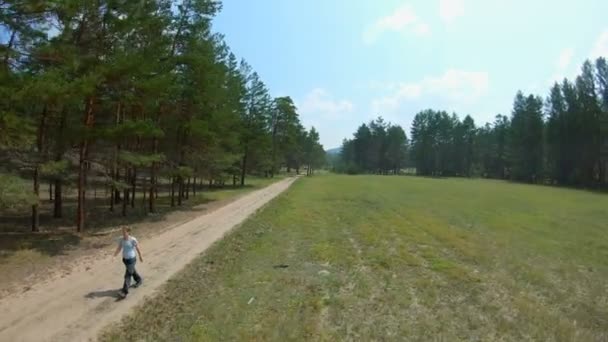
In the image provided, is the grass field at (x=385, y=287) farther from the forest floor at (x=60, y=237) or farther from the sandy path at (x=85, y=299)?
the forest floor at (x=60, y=237)

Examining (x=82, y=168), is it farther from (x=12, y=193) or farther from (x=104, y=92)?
(x=12, y=193)

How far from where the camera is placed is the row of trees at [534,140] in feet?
251

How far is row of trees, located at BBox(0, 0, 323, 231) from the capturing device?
1587 cm

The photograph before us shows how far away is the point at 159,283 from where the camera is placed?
13086 millimetres

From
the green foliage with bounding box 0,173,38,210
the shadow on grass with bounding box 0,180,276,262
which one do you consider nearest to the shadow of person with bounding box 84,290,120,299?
the green foliage with bounding box 0,173,38,210

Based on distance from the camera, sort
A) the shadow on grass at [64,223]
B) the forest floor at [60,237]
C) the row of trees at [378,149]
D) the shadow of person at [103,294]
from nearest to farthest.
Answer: the shadow of person at [103,294] → the forest floor at [60,237] → the shadow on grass at [64,223] → the row of trees at [378,149]

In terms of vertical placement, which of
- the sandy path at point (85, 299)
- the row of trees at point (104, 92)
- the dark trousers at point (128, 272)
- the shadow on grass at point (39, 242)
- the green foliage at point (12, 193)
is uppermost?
the row of trees at point (104, 92)

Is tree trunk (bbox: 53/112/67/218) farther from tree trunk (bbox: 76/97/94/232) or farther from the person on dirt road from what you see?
the person on dirt road

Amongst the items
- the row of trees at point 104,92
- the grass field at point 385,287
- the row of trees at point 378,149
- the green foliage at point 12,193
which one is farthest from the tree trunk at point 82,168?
the row of trees at point 378,149

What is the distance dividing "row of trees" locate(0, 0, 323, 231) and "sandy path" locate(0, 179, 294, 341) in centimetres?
383

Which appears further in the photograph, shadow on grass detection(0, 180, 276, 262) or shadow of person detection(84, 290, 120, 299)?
shadow on grass detection(0, 180, 276, 262)

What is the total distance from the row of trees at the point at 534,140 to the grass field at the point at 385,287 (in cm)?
5969

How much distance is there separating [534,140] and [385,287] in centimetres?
9292

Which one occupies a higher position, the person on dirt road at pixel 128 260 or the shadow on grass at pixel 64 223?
the person on dirt road at pixel 128 260
